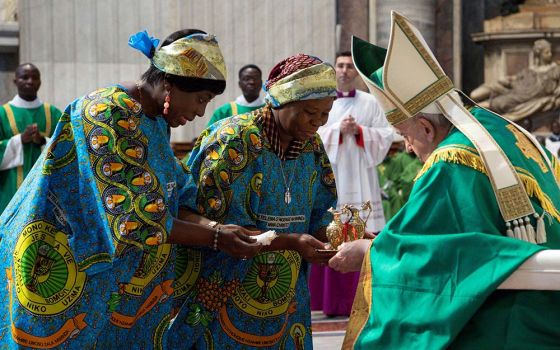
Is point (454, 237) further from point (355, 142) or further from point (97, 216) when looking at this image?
point (355, 142)

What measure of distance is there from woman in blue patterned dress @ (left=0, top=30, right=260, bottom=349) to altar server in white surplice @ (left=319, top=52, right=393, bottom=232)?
4.62 meters

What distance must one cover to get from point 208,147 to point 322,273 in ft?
14.7

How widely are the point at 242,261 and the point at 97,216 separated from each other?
85 cm

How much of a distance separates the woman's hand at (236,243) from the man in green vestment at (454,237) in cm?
61

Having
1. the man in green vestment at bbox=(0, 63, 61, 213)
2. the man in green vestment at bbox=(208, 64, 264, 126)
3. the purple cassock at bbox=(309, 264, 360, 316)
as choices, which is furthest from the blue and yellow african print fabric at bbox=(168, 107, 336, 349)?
the man in green vestment at bbox=(208, 64, 264, 126)

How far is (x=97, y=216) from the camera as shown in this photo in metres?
4.07

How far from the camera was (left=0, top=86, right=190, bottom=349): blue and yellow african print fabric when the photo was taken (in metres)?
4.03

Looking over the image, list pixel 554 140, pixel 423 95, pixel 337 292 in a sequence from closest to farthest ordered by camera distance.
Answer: pixel 423 95, pixel 337 292, pixel 554 140

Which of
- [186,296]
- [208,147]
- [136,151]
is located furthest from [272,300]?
[136,151]

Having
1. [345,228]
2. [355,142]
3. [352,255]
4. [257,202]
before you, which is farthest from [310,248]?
[355,142]

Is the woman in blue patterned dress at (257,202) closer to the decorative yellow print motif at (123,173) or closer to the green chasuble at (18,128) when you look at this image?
the decorative yellow print motif at (123,173)

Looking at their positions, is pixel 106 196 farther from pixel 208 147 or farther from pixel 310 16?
pixel 310 16

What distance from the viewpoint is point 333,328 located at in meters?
8.14

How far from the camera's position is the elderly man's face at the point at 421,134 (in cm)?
388
